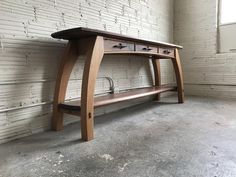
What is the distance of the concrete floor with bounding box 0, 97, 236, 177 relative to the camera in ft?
3.20

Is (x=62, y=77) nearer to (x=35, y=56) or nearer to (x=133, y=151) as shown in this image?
(x=35, y=56)

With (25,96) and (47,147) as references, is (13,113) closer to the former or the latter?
(25,96)

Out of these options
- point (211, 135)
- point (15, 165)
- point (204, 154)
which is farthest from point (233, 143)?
point (15, 165)

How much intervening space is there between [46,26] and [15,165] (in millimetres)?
1104

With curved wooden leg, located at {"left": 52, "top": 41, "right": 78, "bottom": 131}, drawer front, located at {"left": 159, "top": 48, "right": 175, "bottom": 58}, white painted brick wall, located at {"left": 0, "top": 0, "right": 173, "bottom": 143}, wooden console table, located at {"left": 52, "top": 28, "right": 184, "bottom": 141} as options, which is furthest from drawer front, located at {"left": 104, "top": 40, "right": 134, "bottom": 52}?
drawer front, located at {"left": 159, "top": 48, "right": 175, "bottom": 58}

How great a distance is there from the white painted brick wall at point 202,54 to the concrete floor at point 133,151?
1.40 meters

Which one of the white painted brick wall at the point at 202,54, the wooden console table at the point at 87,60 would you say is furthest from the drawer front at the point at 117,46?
the white painted brick wall at the point at 202,54

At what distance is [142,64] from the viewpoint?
2.75 meters

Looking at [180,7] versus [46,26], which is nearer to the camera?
[46,26]

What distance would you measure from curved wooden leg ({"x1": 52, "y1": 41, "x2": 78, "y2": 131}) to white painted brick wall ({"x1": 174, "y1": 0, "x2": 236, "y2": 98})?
244cm

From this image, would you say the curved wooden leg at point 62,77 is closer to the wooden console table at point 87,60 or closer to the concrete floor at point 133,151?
the wooden console table at point 87,60

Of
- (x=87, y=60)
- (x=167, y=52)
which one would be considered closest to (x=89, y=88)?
(x=87, y=60)

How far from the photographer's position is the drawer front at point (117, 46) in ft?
4.94

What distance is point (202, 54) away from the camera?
3.27 meters
